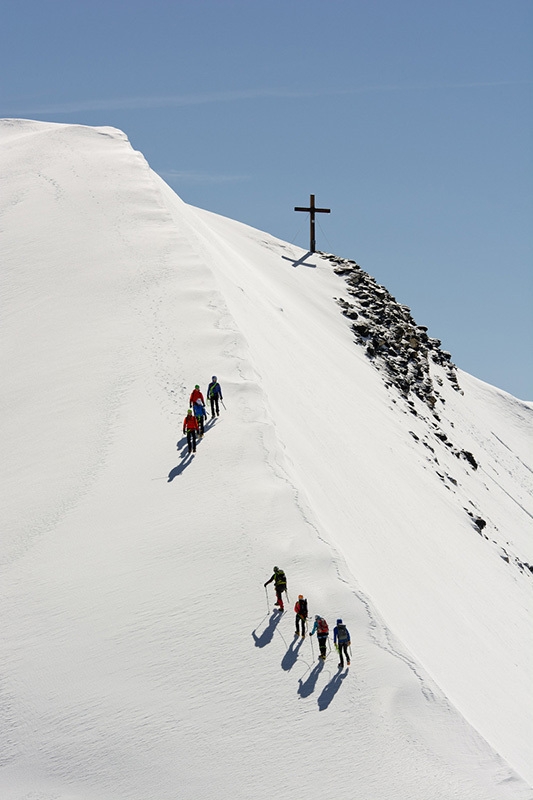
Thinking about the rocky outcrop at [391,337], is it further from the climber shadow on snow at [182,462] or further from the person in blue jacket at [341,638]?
the person in blue jacket at [341,638]

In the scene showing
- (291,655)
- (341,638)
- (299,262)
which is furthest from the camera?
(299,262)

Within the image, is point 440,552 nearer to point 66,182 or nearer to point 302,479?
point 302,479

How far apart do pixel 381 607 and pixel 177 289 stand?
1526 cm

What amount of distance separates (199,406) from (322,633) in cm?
688

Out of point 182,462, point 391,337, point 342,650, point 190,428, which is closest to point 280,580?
point 342,650

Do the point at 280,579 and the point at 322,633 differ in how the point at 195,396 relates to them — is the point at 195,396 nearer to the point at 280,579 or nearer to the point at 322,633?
the point at 280,579

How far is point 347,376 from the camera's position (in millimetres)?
36281

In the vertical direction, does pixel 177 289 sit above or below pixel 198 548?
above

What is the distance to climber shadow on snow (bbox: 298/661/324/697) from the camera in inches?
542

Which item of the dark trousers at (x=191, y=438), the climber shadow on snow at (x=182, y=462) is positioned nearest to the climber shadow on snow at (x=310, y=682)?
the climber shadow on snow at (x=182, y=462)

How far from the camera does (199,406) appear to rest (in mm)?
19453

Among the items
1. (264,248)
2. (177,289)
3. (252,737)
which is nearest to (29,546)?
(252,737)

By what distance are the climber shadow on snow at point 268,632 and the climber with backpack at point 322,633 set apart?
0.84 m

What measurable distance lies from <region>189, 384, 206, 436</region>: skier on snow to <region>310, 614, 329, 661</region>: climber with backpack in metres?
6.55
